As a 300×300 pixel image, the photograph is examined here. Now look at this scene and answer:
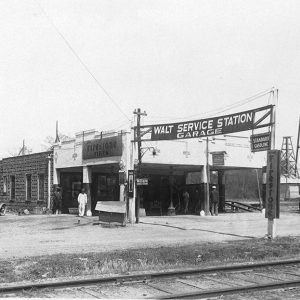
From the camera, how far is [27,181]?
35.4 m

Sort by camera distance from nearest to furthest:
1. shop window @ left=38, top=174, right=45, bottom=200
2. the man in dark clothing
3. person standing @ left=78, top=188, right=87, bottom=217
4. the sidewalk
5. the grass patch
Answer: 1. the grass patch
2. the sidewalk
3. person standing @ left=78, top=188, right=87, bottom=217
4. the man in dark clothing
5. shop window @ left=38, top=174, right=45, bottom=200

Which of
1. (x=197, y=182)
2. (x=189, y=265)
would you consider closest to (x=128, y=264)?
(x=189, y=265)

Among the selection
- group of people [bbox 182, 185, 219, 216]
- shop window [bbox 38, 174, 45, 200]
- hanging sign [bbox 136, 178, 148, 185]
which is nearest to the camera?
hanging sign [bbox 136, 178, 148, 185]

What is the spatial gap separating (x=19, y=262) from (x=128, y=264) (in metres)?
2.57

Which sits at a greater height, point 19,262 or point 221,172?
point 221,172

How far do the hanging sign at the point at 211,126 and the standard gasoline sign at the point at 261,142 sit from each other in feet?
1.35

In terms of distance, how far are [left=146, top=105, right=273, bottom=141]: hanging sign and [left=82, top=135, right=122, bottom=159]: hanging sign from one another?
3.25 meters

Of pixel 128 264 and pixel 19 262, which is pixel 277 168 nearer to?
pixel 128 264

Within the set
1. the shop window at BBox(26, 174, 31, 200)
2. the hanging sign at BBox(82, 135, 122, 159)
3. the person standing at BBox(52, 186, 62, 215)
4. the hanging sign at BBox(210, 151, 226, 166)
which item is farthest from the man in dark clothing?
the shop window at BBox(26, 174, 31, 200)

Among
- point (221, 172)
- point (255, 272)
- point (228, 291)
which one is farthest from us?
point (221, 172)

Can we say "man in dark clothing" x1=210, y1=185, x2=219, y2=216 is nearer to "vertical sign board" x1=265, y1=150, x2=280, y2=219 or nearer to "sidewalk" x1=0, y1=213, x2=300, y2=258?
"sidewalk" x1=0, y1=213, x2=300, y2=258

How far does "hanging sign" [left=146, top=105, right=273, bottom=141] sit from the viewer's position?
18.6m

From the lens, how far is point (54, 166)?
32062 mm

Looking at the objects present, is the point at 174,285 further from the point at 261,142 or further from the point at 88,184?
the point at 88,184
